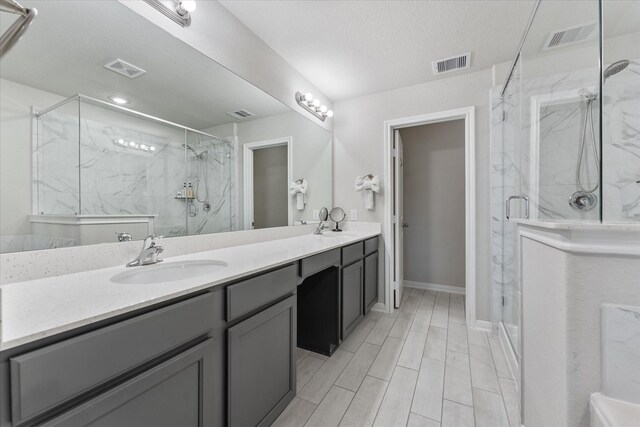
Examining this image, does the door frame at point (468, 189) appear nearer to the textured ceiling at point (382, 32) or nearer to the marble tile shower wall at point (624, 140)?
the textured ceiling at point (382, 32)

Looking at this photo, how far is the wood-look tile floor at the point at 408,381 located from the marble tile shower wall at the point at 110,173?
1.19m

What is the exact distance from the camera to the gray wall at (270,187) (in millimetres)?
2059

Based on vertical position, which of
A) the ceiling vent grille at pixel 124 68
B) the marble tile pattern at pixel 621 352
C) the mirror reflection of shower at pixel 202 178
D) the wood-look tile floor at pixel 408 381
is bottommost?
the wood-look tile floor at pixel 408 381

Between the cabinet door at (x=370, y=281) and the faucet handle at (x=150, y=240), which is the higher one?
the faucet handle at (x=150, y=240)

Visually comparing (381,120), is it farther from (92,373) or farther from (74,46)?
(92,373)

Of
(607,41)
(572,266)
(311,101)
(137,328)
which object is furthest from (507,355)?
(311,101)

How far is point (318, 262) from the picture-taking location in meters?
1.66

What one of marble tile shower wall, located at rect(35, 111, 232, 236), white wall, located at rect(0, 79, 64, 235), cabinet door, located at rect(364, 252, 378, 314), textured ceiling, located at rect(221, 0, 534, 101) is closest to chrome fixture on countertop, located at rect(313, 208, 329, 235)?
cabinet door, located at rect(364, 252, 378, 314)

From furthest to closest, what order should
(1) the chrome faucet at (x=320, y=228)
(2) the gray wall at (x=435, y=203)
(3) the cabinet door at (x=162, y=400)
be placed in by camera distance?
(2) the gray wall at (x=435, y=203) < (1) the chrome faucet at (x=320, y=228) < (3) the cabinet door at (x=162, y=400)

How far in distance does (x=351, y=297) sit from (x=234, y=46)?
6.63 ft

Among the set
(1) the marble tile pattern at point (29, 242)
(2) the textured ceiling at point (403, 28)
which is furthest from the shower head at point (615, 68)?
(1) the marble tile pattern at point (29, 242)

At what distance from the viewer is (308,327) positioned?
2037 millimetres

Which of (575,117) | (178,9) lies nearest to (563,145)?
(575,117)

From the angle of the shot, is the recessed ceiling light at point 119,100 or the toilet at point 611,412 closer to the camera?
the toilet at point 611,412
